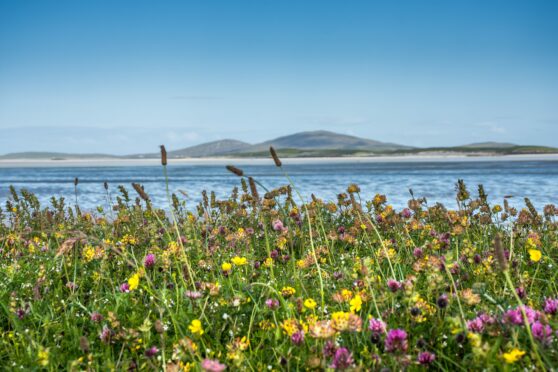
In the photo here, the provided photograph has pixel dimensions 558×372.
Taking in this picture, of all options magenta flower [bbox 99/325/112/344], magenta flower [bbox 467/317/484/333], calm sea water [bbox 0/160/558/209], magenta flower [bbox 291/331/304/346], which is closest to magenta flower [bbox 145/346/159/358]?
magenta flower [bbox 99/325/112/344]

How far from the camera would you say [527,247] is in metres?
5.62

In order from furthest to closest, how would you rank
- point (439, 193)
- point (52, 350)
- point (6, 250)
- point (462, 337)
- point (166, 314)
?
point (439, 193)
point (6, 250)
point (166, 314)
point (52, 350)
point (462, 337)

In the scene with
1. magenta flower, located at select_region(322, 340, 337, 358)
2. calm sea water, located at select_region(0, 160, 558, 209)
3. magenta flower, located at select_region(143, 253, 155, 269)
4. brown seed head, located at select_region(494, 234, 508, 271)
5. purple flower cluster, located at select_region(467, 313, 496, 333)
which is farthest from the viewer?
calm sea water, located at select_region(0, 160, 558, 209)

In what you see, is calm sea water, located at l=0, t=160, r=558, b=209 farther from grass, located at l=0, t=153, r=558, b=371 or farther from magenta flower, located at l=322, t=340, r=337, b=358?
magenta flower, located at l=322, t=340, r=337, b=358

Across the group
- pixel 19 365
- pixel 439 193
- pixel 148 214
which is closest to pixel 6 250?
pixel 148 214

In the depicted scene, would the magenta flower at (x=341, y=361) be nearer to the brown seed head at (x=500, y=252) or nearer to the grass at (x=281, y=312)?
the grass at (x=281, y=312)

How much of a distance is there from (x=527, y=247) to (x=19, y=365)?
452 centimetres

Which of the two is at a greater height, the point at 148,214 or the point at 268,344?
the point at 148,214

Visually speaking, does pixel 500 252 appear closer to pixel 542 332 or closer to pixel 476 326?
pixel 542 332

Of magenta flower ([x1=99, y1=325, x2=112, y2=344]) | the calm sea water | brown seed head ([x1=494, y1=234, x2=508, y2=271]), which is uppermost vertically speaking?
brown seed head ([x1=494, y1=234, x2=508, y2=271])

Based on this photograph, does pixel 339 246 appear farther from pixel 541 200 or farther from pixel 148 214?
pixel 541 200

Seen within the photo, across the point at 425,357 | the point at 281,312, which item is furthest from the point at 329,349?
the point at 281,312

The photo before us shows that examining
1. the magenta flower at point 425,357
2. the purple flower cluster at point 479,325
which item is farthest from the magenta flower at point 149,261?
the purple flower cluster at point 479,325

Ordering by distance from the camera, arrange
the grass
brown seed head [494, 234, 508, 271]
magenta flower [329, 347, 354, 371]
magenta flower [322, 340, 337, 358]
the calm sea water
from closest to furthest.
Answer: brown seed head [494, 234, 508, 271] < magenta flower [329, 347, 354, 371] < magenta flower [322, 340, 337, 358] < the grass < the calm sea water
